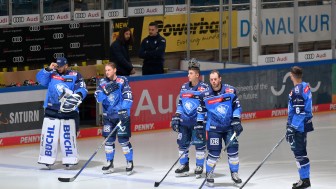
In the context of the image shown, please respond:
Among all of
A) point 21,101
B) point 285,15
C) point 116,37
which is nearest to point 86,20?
point 116,37

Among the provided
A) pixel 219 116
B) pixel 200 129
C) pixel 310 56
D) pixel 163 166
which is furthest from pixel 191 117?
pixel 310 56

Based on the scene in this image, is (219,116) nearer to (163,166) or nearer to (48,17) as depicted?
(163,166)

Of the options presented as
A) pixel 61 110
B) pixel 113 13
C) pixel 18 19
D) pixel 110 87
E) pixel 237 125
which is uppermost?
pixel 113 13

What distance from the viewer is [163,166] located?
21.3 metres

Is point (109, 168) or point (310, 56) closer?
point (109, 168)

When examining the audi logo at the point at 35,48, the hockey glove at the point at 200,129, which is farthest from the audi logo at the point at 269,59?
the hockey glove at the point at 200,129

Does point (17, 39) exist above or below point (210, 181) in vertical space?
above

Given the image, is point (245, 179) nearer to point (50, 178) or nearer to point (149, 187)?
point (149, 187)

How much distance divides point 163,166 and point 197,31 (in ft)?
24.7

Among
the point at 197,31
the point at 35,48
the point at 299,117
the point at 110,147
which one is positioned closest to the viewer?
the point at 299,117

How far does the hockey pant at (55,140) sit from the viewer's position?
21.0m

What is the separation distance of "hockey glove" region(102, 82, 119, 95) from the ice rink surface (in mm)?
1458

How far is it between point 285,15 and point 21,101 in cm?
802

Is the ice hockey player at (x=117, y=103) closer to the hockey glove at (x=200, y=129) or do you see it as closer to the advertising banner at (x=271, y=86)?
the hockey glove at (x=200, y=129)
